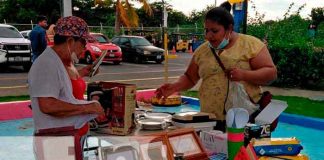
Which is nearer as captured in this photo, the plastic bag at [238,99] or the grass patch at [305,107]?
the plastic bag at [238,99]

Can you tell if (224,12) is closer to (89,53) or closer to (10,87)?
(10,87)

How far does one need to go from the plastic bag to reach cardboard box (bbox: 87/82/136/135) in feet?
2.34

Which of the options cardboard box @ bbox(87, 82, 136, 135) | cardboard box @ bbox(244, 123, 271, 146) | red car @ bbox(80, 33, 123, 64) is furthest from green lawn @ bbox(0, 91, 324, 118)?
red car @ bbox(80, 33, 123, 64)

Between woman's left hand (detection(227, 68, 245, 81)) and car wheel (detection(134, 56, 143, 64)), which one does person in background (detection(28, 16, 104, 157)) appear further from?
car wheel (detection(134, 56, 143, 64))

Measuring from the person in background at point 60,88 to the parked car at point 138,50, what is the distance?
17699 mm

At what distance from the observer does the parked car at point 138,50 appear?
800 inches

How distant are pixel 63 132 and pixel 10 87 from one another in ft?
32.8

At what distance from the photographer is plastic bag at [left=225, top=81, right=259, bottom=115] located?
113 inches

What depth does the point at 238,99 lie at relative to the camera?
9.52 ft

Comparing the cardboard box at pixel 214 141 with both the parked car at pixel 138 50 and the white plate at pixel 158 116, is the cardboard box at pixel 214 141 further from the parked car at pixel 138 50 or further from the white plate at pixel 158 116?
the parked car at pixel 138 50

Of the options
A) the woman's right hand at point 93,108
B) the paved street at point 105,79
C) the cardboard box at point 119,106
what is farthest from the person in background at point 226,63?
the paved street at point 105,79

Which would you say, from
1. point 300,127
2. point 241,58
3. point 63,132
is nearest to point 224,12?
point 241,58

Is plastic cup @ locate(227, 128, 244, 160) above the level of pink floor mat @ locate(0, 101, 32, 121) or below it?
above

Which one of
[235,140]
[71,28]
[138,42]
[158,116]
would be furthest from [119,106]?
[138,42]
